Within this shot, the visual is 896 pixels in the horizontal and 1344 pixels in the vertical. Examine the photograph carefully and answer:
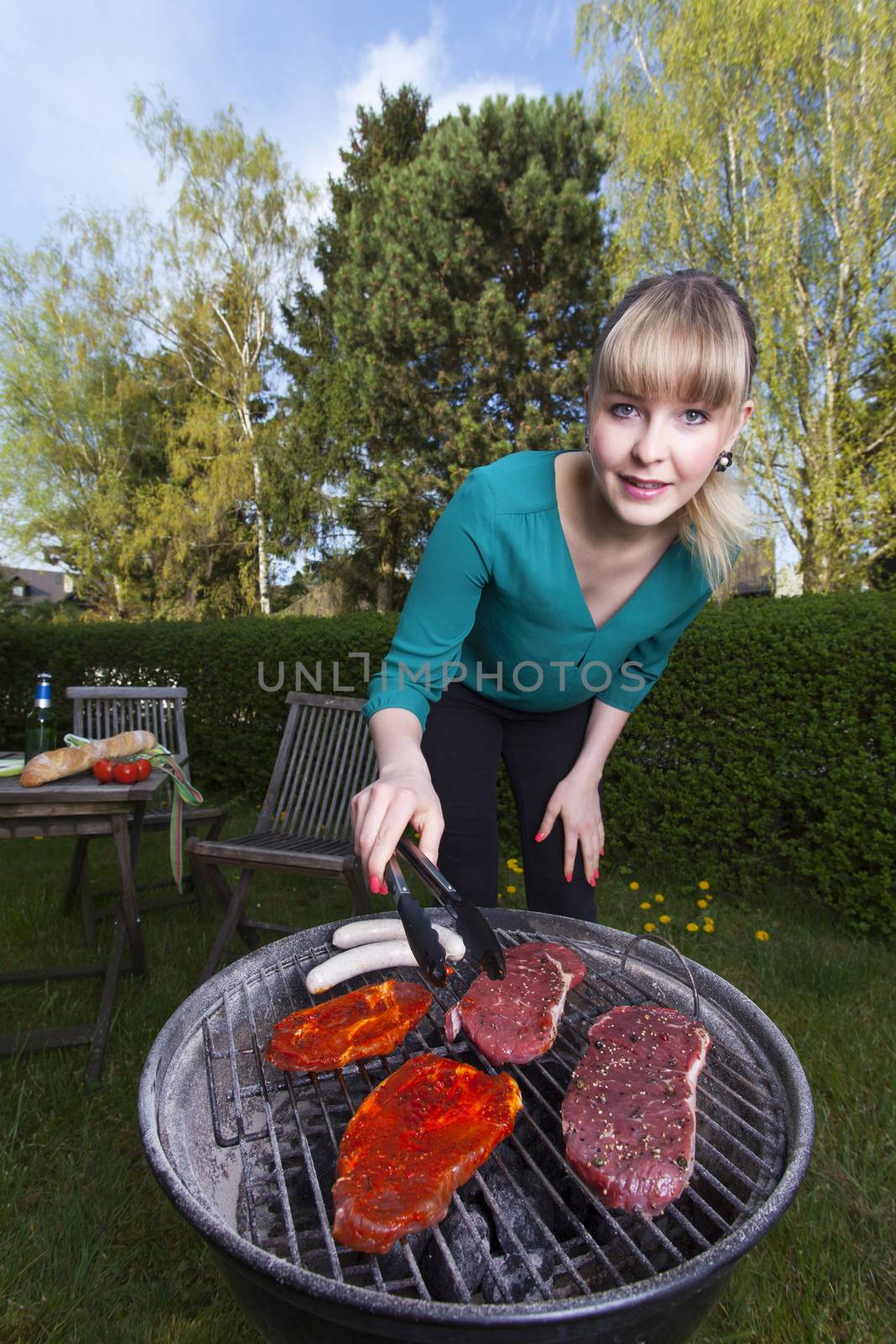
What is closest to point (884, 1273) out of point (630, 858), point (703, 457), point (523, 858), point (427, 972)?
point (523, 858)

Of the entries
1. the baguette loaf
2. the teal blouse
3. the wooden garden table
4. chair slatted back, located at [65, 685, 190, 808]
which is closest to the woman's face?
the teal blouse

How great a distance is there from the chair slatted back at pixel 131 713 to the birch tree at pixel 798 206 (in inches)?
329

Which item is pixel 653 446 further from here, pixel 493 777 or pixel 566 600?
pixel 493 777

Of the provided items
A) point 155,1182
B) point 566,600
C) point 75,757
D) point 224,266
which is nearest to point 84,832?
point 75,757

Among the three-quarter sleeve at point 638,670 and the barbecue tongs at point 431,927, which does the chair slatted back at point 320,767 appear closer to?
the three-quarter sleeve at point 638,670

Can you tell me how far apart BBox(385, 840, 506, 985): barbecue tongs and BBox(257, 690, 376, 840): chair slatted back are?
2.71 metres

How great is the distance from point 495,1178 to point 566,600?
1.12 meters

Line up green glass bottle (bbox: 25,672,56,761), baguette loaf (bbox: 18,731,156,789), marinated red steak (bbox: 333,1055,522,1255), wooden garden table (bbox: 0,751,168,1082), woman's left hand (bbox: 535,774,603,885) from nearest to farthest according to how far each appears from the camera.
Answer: marinated red steak (bbox: 333,1055,522,1255) → woman's left hand (bbox: 535,774,603,885) → wooden garden table (bbox: 0,751,168,1082) → baguette loaf (bbox: 18,731,156,789) → green glass bottle (bbox: 25,672,56,761)

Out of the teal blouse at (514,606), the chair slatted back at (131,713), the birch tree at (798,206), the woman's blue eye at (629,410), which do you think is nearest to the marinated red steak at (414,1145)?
the teal blouse at (514,606)

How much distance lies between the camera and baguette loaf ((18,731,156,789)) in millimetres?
2869

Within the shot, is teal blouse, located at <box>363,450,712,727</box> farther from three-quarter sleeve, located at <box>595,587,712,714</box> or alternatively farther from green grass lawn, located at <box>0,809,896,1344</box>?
green grass lawn, located at <box>0,809,896,1344</box>

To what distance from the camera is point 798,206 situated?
383 inches

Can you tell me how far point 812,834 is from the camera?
12.5 feet

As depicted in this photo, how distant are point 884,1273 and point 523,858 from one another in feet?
4.30
